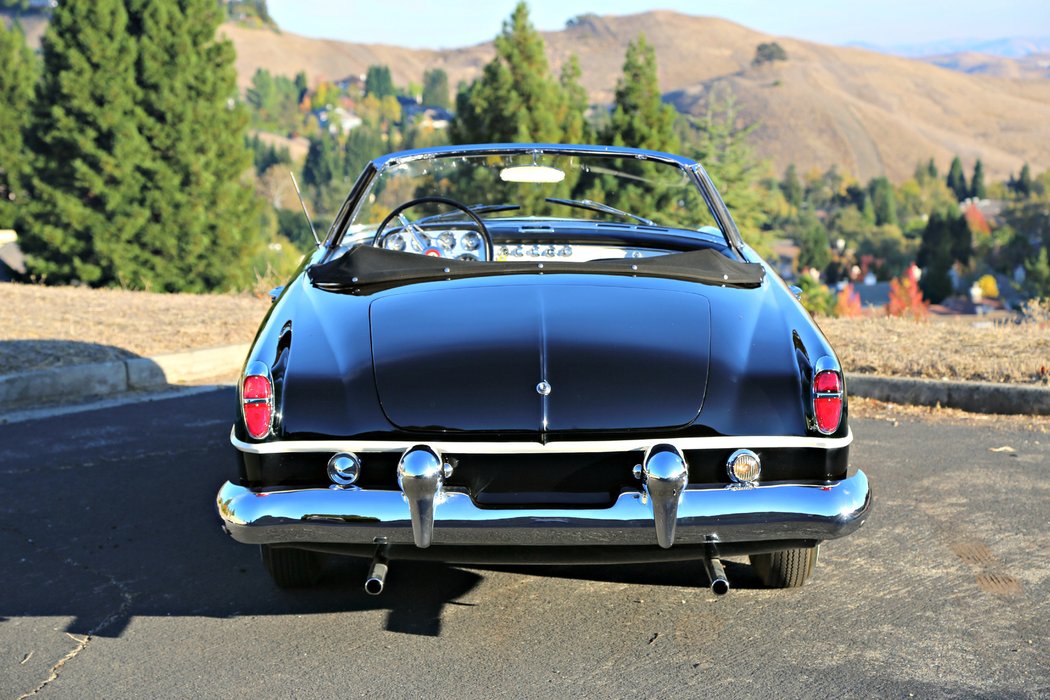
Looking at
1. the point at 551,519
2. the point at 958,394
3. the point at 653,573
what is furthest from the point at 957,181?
the point at 551,519

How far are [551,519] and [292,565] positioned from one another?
1127mm

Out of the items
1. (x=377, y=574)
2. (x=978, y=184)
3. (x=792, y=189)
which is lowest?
(x=978, y=184)

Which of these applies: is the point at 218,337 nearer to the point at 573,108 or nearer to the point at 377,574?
the point at 377,574

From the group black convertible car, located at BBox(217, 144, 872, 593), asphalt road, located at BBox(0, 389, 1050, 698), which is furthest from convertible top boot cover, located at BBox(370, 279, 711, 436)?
asphalt road, located at BBox(0, 389, 1050, 698)

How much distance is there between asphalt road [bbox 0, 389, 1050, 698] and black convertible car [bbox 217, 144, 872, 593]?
12.3 inches

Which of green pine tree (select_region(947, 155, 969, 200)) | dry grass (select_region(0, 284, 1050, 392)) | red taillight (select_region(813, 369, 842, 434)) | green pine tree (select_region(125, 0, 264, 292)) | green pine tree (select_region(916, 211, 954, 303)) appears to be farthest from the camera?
green pine tree (select_region(947, 155, 969, 200))

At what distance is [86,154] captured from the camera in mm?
22750

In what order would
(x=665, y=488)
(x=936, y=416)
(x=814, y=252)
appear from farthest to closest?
(x=814, y=252) < (x=936, y=416) < (x=665, y=488)

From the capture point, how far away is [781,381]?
3.27 m

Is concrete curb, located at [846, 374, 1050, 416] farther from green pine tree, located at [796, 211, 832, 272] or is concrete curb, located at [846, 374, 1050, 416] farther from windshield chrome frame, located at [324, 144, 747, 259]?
green pine tree, located at [796, 211, 832, 272]

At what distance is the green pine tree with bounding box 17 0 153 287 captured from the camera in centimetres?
2202

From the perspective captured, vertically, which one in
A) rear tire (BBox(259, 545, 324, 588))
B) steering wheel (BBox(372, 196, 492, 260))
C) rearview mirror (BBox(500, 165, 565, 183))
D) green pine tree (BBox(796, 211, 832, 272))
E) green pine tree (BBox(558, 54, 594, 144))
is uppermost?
rearview mirror (BBox(500, 165, 565, 183))

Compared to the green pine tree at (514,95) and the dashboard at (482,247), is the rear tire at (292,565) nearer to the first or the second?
the dashboard at (482,247)

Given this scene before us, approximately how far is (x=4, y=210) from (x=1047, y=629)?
2413 centimetres
